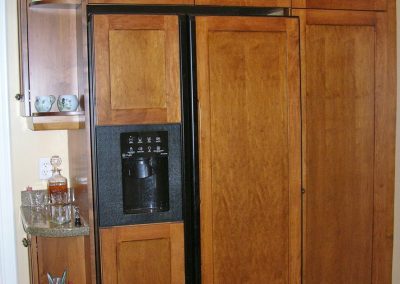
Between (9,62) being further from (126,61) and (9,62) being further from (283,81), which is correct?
(283,81)

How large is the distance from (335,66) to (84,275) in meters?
1.56

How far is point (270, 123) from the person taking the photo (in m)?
2.31

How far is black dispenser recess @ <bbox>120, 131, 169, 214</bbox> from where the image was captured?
217cm

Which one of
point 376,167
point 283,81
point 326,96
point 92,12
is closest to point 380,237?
point 376,167

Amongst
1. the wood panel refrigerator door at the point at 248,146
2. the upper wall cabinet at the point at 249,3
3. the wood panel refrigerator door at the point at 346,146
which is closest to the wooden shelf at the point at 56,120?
the wood panel refrigerator door at the point at 248,146

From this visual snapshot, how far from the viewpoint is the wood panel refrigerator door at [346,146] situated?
242cm

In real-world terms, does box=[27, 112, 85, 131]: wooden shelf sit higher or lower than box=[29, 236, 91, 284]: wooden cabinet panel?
higher

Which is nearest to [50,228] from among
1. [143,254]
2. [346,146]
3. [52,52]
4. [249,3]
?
[143,254]

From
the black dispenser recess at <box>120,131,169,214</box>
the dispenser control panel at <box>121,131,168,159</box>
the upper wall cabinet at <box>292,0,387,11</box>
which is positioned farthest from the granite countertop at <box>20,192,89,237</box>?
the upper wall cabinet at <box>292,0,387,11</box>

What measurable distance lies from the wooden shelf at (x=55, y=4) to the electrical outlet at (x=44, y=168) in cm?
84

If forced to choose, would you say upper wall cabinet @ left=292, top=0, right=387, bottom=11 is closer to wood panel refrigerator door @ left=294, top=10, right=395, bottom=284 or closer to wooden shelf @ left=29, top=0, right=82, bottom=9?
wood panel refrigerator door @ left=294, top=10, right=395, bottom=284

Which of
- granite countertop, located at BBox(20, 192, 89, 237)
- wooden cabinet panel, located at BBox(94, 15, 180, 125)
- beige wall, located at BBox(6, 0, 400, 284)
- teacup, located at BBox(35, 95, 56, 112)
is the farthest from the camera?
beige wall, located at BBox(6, 0, 400, 284)

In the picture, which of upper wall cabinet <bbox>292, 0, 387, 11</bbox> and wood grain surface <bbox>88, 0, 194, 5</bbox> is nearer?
wood grain surface <bbox>88, 0, 194, 5</bbox>

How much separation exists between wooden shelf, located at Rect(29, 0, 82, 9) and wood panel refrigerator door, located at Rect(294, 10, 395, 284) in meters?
1.08
